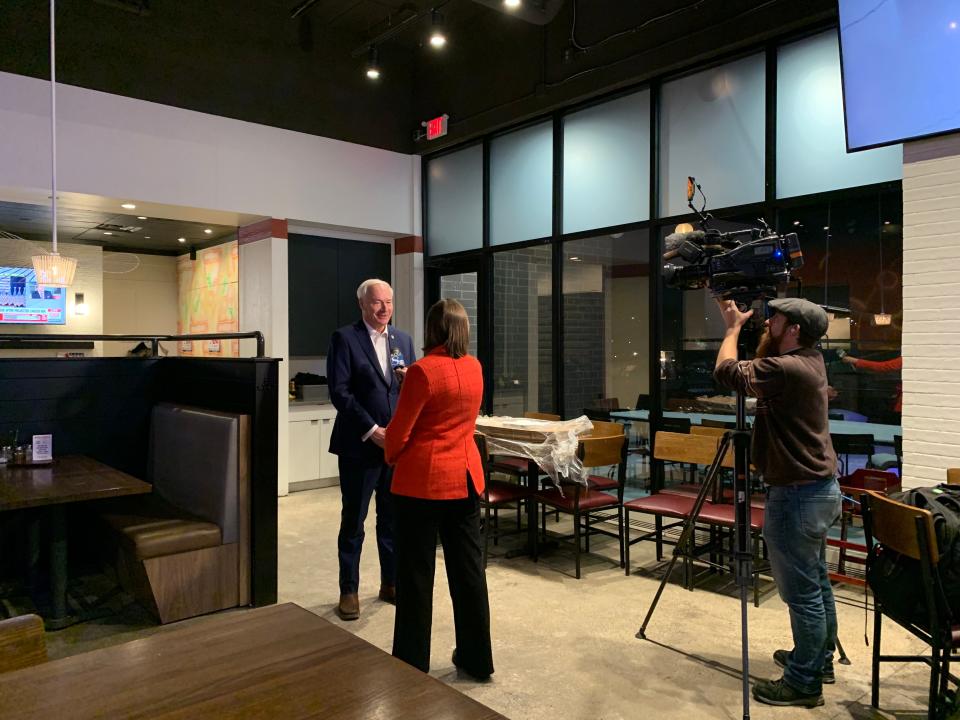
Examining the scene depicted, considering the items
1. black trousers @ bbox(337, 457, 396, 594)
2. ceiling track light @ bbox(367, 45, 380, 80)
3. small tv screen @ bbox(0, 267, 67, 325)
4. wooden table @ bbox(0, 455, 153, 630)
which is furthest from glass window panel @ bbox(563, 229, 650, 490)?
small tv screen @ bbox(0, 267, 67, 325)

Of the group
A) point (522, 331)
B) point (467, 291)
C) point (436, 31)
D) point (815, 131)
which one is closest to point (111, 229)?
point (467, 291)

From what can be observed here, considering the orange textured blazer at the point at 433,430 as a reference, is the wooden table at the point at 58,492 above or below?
below

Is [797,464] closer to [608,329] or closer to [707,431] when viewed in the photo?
[707,431]

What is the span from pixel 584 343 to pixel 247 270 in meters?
3.53

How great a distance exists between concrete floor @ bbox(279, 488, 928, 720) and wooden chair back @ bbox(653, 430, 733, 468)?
717mm

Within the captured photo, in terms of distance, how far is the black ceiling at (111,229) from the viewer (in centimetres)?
653

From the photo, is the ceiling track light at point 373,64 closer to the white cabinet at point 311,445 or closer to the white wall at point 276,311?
the white wall at point 276,311

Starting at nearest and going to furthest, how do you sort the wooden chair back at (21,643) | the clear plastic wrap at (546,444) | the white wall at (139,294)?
the wooden chair back at (21,643), the clear plastic wrap at (546,444), the white wall at (139,294)

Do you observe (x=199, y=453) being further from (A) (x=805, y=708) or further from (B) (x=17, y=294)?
(B) (x=17, y=294)

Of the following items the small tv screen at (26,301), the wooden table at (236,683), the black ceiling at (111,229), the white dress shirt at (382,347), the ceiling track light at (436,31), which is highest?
the ceiling track light at (436,31)

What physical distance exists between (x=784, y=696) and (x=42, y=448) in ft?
12.5

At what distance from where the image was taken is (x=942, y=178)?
3.77 m

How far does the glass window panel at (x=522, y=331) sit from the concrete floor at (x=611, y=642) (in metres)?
2.31

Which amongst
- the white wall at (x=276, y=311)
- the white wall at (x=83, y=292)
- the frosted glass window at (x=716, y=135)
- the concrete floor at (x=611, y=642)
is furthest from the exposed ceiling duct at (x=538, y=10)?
the white wall at (x=83, y=292)
